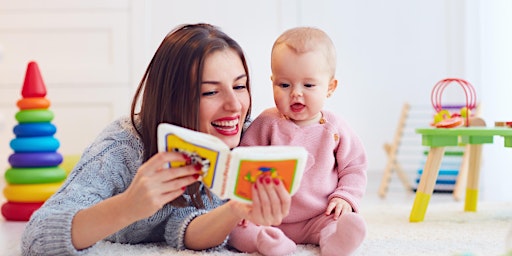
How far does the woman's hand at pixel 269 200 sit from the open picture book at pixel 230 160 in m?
0.01

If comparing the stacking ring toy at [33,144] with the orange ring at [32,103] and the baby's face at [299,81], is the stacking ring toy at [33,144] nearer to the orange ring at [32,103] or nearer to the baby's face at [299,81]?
the orange ring at [32,103]

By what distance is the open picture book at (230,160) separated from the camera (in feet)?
3.66

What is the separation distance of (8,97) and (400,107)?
222 cm

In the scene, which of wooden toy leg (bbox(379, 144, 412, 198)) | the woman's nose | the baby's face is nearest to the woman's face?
the woman's nose

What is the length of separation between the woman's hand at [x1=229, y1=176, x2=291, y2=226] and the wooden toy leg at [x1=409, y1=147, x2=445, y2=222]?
117 cm

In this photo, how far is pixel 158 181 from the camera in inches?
45.6

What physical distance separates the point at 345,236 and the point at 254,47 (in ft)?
8.88

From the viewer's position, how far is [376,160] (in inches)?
159

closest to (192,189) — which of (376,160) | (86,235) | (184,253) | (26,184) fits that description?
(184,253)

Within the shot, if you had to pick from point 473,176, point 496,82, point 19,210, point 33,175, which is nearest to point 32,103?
point 33,175

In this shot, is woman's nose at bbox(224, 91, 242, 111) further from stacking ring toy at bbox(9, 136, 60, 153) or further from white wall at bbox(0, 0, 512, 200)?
white wall at bbox(0, 0, 512, 200)

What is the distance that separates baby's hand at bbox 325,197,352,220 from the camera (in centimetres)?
153

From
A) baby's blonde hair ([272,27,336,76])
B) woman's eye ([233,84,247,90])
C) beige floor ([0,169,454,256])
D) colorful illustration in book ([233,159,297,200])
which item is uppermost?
baby's blonde hair ([272,27,336,76])

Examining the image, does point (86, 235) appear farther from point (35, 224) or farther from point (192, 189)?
point (192, 189)
